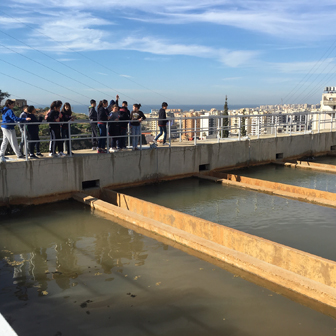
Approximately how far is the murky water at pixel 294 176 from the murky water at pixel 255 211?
236 centimetres

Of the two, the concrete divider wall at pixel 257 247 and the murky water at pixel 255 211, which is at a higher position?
the concrete divider wall at pixel 257 247

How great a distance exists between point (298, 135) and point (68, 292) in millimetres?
15741

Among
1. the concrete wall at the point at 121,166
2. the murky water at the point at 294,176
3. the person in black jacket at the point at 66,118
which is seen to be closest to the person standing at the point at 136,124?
the concrete wall at the point at 121,166

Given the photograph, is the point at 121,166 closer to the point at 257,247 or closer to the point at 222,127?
the point at 222,127

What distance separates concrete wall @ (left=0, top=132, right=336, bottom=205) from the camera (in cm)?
980

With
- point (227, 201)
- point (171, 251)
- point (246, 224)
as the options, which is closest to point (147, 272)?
point (171, 251)

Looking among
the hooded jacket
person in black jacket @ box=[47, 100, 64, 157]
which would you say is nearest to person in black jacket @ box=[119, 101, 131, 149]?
person in black jacket @ box=[47, 100, 64, 157]

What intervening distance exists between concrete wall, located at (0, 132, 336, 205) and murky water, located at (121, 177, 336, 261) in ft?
2.23

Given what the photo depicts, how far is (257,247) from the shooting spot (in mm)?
5922

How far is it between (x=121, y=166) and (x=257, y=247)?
6.87 metres

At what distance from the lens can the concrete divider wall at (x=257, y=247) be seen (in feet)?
16.7

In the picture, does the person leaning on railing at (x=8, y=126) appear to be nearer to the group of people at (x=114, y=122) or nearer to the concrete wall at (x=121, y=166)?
the concrete wall at (x=121, y=166)

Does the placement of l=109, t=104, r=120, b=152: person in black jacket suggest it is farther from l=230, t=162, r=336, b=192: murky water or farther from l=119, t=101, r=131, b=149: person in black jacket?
l=230, t=162, r=336, b=192: murky water

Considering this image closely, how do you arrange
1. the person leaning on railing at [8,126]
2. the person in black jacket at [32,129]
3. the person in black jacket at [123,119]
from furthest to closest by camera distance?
1. the person in black jacket at [123,119]
2. the person in black jacket at [32,129]
3. the person leaning on railing at [8,126]
